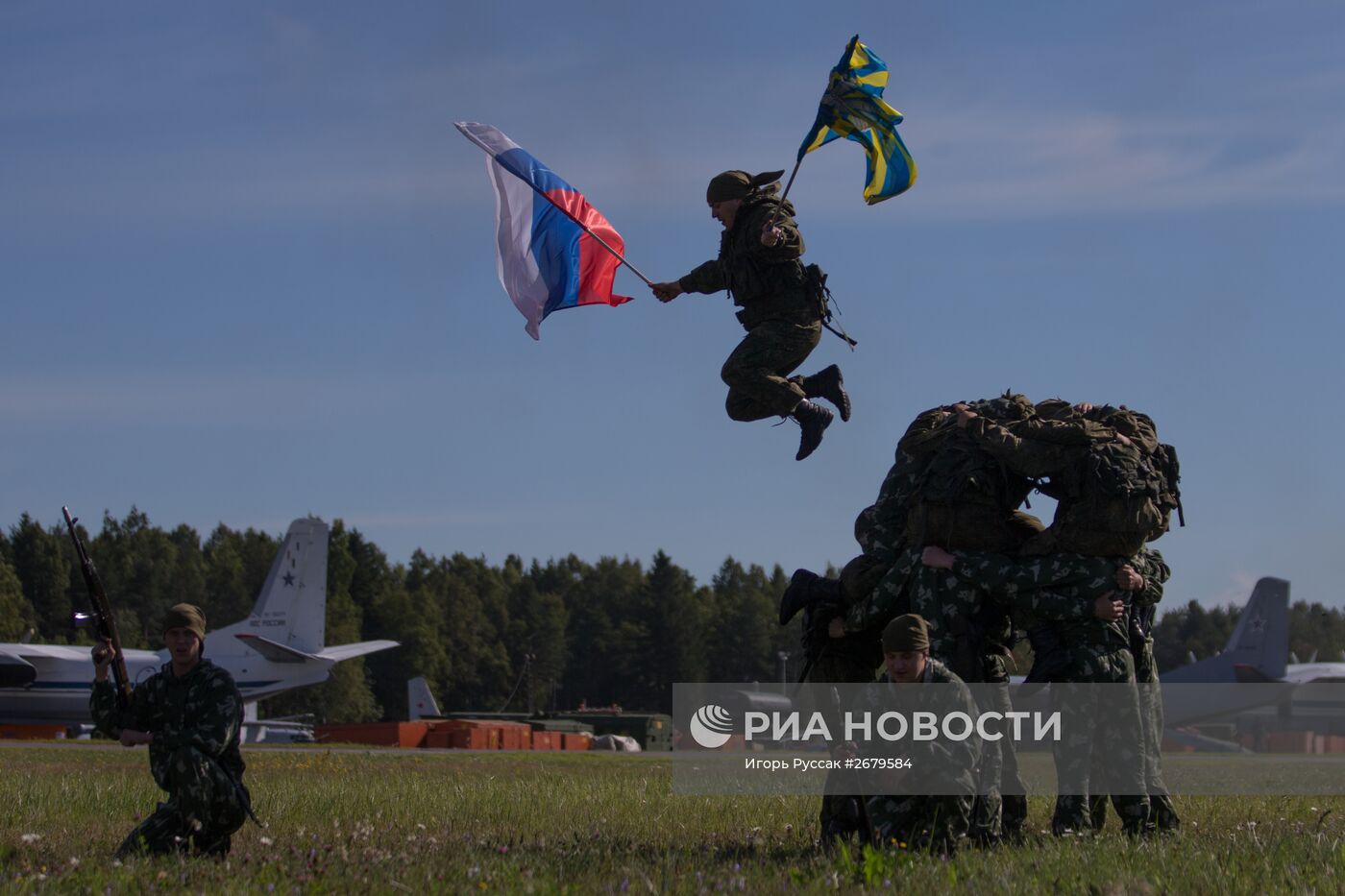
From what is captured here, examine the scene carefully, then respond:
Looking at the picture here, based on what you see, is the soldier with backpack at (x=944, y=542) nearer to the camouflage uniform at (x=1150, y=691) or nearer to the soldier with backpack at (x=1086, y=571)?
the soldier with backpack at (x=1086, y=571)

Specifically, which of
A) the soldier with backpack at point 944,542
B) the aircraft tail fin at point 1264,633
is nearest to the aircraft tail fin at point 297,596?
the aircraft tail fin at point 1264,633

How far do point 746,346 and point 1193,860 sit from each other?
4.84 m

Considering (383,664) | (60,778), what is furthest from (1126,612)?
(383,664)

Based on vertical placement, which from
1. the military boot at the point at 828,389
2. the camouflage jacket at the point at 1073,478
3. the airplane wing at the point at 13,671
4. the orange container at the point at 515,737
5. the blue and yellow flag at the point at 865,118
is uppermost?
the blue and yellow flag at the point at 865,118

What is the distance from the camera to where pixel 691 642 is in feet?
423

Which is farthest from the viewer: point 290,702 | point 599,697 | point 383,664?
point 599,697

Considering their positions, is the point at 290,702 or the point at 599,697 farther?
the point at 599,697

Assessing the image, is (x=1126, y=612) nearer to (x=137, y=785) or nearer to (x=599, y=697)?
(x=137, y=785)

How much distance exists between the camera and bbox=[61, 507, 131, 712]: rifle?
8688mm

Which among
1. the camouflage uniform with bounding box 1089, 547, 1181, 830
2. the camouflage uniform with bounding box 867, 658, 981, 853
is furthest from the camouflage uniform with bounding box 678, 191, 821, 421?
the camouflage uniform with bounding box 867, 658, 981, 853

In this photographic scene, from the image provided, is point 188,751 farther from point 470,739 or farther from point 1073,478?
point 470,739

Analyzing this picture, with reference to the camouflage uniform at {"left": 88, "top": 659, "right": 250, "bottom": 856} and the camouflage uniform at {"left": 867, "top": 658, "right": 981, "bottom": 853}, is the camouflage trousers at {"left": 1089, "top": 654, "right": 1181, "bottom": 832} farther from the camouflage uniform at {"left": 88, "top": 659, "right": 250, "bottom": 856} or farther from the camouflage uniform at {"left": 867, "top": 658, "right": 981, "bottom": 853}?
the camouflage uniform at {"left": 88, "top": 659, "right": 250, "bottom": 856}

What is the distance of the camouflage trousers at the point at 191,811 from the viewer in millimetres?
8312

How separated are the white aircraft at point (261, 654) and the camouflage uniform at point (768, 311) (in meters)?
53.5
